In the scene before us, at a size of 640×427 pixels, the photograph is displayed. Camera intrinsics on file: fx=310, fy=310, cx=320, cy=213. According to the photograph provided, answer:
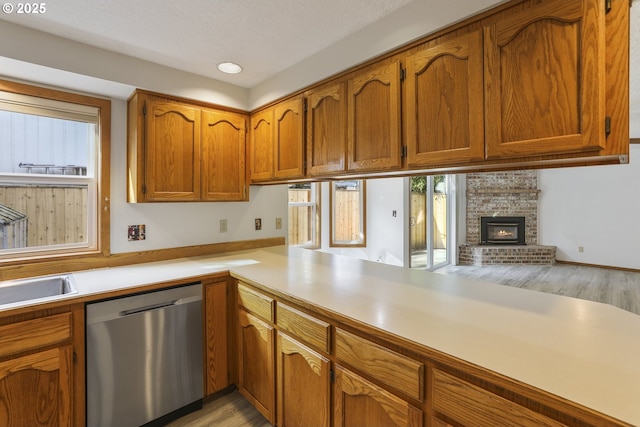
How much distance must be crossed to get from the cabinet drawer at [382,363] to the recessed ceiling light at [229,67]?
1935mm

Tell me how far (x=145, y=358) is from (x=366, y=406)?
1.31 meters

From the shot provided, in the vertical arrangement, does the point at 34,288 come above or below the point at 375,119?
below

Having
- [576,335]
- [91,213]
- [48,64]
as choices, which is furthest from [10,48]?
[576,335]

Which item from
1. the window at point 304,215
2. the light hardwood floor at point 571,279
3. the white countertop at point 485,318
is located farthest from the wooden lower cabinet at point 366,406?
the light hardwood floor at point 571,279

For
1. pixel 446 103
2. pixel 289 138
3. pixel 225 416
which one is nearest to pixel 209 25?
pixel 289 138

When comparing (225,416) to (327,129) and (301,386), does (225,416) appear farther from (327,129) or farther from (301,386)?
(327,129)

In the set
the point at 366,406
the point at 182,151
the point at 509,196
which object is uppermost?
the point at 182,151

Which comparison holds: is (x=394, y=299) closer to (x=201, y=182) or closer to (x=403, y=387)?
(x=403, y=387)

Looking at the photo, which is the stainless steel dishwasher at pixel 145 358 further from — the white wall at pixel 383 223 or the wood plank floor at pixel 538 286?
the white wall at pixel 383 223

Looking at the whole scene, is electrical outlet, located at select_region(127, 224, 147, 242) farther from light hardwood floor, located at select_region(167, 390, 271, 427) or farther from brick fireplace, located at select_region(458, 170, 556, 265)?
brick fireplace, located at select_region(458, 170, 556, 265)

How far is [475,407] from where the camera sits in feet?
2.98

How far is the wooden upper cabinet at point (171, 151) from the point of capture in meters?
2.16

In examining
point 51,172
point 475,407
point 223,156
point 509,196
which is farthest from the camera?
point 509,196

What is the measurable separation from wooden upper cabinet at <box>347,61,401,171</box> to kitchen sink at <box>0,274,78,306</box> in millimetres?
1773
